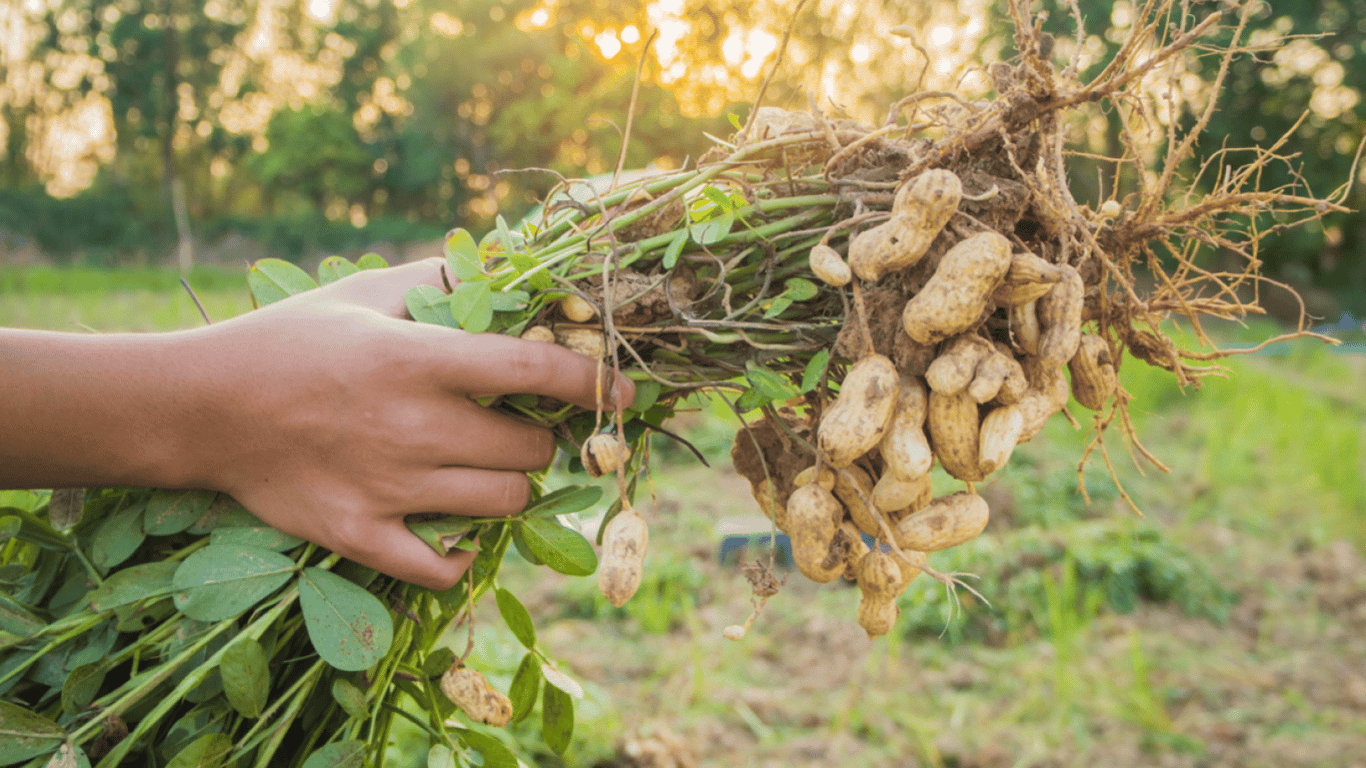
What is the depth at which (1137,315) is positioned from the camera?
2.65 ft

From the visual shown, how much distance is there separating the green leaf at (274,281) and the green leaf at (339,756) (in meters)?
0.59

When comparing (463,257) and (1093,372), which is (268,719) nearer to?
(463,257)

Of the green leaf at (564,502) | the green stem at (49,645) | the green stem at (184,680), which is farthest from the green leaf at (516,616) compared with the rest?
the green stem at (49,645)

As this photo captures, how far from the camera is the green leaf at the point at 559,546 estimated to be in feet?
2.79

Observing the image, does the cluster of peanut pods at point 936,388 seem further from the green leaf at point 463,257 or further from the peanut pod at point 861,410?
the green leaf at point 463,257

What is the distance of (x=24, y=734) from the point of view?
77 cm

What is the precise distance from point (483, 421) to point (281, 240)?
1985 cm

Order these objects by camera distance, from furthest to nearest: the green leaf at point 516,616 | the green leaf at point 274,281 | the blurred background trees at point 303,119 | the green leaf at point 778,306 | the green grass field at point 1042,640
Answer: the blurred background trees at point 303,119 → the green grass field at point 1042,640 → the green leaf at point 274,281 → the green leaf at point 516,616 → the green leaf at point 778,306

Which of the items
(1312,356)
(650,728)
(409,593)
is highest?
(409,593)

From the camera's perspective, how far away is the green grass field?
198cm

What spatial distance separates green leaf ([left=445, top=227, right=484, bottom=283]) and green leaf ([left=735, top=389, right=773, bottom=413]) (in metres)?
0.32

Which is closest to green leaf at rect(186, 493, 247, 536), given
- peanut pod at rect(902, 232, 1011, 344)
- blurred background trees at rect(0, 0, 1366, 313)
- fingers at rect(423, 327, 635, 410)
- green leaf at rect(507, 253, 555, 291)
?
fingers at rect(423, 327, 635, 410)

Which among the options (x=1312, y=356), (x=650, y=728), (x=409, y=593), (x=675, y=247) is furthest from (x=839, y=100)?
(x=1312, y=356)

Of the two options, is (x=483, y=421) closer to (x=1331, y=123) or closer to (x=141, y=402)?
(x=141, y=402)
